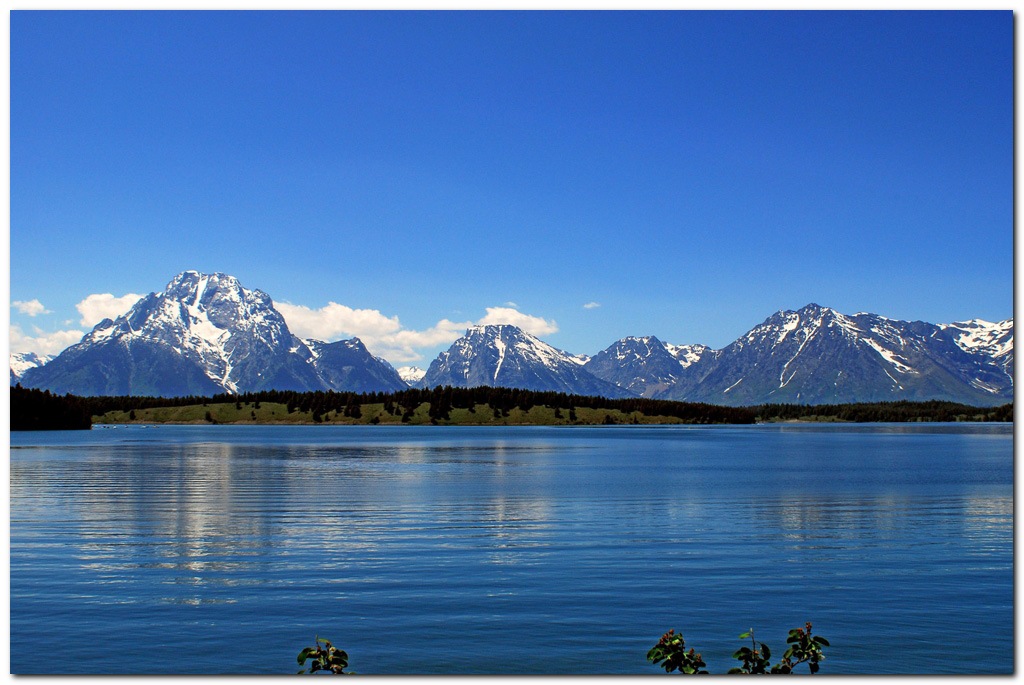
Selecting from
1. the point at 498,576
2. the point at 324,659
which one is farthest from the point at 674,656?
the point at 498,576

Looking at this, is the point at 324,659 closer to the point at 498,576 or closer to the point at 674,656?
the point at 674,656

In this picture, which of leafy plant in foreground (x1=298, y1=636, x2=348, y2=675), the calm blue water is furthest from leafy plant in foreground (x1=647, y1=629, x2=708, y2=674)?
the calm blue water

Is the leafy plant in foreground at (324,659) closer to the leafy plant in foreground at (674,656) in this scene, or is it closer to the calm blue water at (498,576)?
the leafy plant in foreground at (674,656)

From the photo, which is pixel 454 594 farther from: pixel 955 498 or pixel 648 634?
pixel 955 498

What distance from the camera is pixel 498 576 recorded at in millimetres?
41281

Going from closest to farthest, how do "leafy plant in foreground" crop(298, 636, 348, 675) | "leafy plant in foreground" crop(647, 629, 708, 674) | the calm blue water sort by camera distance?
"leafy plant in foreground" crop(298, 636, 348, 675)
"leafy plant in foreground" crop(647, 629, 708, 674)
the calm blue water

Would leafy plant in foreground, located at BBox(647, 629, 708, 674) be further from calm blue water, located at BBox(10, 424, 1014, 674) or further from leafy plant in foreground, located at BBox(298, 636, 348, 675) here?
calm blue water, located at BBox(10, 424, 1014, 674)

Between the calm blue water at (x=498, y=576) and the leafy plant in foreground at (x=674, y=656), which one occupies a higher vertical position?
the leafy plant in foreground at (x=674, y=656)

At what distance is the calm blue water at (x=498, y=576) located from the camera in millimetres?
29078

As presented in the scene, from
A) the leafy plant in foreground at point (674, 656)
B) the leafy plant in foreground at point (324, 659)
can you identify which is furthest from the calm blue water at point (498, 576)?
the leafy plant in foreground at point (674, 656)

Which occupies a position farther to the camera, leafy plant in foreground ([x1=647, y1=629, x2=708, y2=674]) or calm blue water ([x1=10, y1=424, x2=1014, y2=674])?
calm blue water ([x1=10, y1=424, x2=1014, y2=674])

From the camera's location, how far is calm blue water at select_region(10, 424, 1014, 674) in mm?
29078

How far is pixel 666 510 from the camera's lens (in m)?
70.9

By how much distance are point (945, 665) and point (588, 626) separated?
36.1 ft
